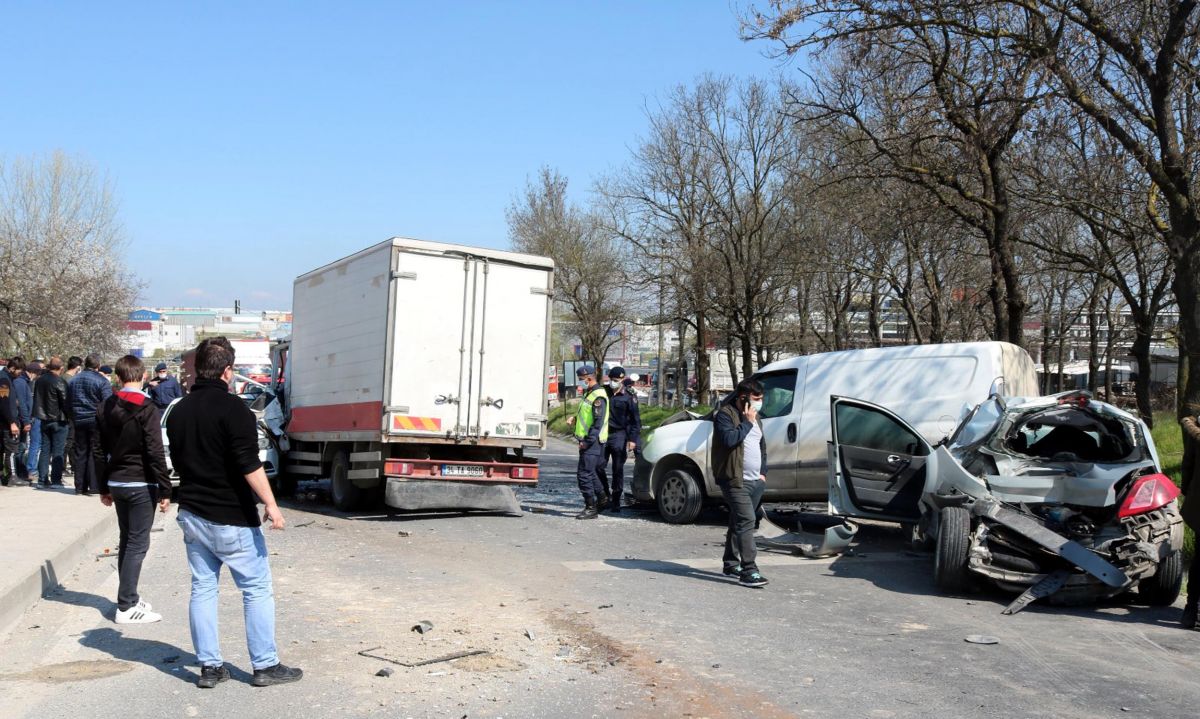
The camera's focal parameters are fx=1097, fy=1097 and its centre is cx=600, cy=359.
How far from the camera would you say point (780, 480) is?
1210 centimetres

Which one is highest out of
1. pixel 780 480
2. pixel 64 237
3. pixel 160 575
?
pixel 64 237

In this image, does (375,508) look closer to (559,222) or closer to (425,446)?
(425,446)

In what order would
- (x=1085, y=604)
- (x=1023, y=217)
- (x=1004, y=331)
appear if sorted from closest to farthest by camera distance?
(x=1085, y=604), (x=1023, y=217), (x=1004, y=331)

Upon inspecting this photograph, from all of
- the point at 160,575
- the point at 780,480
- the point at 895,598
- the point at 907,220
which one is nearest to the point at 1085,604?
the point at 895,598

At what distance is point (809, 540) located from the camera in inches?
452

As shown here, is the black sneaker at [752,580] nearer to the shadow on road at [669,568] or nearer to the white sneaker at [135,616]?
the shadow on road at [669,568]

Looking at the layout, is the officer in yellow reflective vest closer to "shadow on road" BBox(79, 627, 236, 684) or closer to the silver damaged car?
the silver damaged car

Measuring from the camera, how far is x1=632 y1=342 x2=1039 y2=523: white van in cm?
1171

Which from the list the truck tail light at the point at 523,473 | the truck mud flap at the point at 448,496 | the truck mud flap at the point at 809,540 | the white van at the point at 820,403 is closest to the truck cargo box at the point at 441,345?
the truck tail light at the point at 523,473

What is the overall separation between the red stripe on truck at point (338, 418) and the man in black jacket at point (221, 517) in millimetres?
7120

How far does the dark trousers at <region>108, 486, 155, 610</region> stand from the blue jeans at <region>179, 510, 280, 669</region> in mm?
1821

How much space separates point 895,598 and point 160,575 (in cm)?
590

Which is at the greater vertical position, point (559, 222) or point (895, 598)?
point (559, 222)

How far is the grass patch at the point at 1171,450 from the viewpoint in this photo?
9.71 metres
